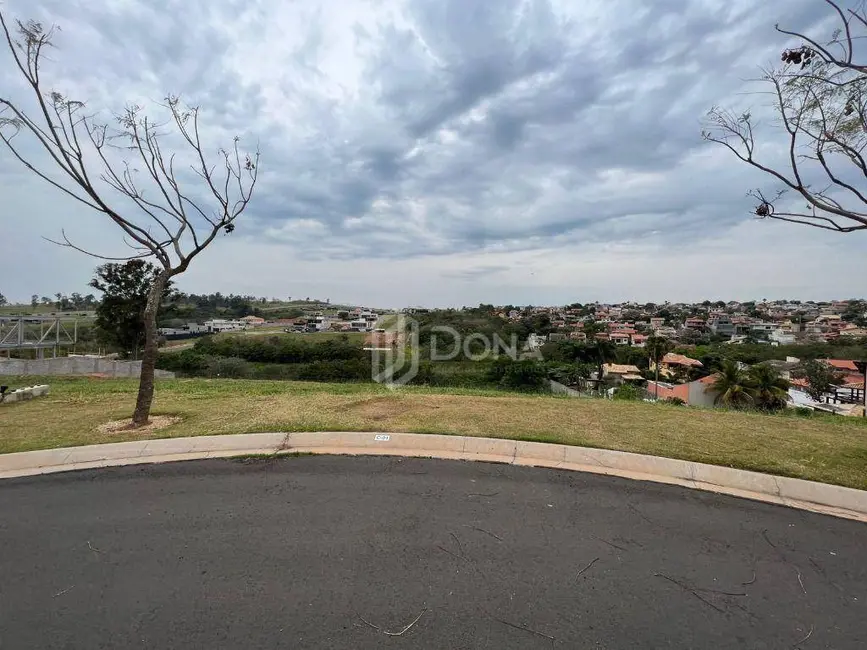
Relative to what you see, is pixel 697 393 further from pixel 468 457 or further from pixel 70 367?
pixel 70 367

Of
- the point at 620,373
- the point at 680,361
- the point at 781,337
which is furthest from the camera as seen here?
the point at 781,337

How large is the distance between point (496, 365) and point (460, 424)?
2146cm

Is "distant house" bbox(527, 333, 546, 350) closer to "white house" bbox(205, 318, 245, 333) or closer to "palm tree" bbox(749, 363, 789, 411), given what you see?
"palm tree" bbox(749, 363, 789, 411)

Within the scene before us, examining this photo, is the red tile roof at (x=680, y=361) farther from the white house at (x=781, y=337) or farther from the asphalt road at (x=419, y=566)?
the asphalt road at (x=419, y=566)

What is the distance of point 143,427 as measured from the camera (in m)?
5.69

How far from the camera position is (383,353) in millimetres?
20453

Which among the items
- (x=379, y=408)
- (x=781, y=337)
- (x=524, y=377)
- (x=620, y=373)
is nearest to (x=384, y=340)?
(x=524, y=377)

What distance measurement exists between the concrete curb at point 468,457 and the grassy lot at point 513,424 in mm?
256

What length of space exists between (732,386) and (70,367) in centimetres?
3413

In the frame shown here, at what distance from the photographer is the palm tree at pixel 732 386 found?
25.2 meters

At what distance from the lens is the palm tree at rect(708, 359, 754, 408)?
25.2 m

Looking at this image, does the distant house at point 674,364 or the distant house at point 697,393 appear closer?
the distant house at point 697,393

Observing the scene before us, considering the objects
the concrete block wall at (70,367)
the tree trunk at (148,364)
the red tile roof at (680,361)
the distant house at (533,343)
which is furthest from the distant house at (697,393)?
the concrete block wall at (70,367)

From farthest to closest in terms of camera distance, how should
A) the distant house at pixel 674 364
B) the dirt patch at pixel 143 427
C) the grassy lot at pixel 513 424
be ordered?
the distant house at pixel 674 364, the dirt patch at pixel 143 427, the grassy lot at pixel 513 424
